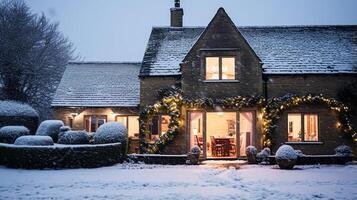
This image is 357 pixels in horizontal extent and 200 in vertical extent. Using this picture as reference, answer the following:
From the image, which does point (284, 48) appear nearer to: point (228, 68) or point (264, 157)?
point (228, 68)

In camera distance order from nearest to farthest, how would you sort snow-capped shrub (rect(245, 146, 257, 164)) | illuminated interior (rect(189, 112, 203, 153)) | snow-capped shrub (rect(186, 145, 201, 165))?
snow-capped shrub (rect(186, 145, 201, 165)) < snow-capped shrub (rect(245, 146, 257, 164)) < illuminated interior (rect(189, 112, 203, 153))

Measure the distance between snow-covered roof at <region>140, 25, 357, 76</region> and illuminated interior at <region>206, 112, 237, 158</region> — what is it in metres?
4.40

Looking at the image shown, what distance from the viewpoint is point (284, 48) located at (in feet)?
90.5

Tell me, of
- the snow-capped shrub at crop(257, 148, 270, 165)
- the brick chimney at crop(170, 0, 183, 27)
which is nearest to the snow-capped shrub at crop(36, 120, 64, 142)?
the brick chimney at crop(170, 0, 183, 27)

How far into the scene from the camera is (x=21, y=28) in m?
39.9

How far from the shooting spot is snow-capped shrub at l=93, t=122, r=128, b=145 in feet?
74.3

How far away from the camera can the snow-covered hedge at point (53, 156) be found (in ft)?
65.9

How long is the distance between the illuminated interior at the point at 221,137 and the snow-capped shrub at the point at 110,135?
5668 millimetres

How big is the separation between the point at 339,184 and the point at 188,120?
1147 centimetres

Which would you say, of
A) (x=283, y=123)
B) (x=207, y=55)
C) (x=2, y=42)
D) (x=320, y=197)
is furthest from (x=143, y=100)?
(x=2, y=42)

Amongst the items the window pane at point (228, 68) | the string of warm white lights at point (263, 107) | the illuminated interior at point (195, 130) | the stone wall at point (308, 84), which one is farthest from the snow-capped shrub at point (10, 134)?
the stone wall at point (308, 84)

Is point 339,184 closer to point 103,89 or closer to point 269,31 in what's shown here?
point 269,31

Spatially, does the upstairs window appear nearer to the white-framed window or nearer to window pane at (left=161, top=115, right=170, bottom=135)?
window pane at (left=161, top=115, right=170, bottom=135)

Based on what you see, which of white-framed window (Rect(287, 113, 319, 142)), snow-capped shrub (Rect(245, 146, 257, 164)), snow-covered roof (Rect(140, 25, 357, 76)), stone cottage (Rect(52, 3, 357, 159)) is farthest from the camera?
snow-covered roof (Rect(140, 25, 357, 76))
